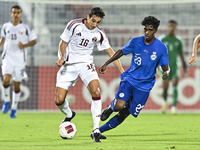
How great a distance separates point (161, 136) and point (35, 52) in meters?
7.49

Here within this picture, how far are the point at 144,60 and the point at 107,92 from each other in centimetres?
654

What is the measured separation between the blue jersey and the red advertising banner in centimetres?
639

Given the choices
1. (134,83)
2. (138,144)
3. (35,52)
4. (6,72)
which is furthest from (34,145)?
(35,52)

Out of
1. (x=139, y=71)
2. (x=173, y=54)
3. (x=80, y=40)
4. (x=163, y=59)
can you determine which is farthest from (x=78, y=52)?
(x=173, y=54)

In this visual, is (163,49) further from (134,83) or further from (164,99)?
(164,99)

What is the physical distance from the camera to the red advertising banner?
12.6 metres

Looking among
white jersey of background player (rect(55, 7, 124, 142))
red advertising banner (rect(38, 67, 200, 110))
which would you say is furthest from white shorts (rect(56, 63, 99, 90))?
red advertising banner (rect(38, 67, 200, 110))

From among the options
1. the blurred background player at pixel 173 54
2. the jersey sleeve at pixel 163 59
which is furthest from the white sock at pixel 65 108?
the blurred background player at pixel 173 54

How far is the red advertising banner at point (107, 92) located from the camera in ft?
41.2

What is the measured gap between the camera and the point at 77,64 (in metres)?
6.45

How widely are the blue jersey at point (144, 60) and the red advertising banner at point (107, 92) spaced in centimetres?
639

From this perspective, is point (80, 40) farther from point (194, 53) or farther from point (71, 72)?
point (194, 53)

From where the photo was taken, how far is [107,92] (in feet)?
41.2

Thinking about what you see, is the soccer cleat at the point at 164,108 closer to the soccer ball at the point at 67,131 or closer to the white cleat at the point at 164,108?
the white cleat at the point at 164,108
